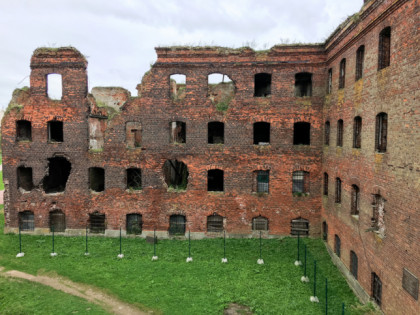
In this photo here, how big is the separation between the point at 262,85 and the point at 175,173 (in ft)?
28.0

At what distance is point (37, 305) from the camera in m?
11.4

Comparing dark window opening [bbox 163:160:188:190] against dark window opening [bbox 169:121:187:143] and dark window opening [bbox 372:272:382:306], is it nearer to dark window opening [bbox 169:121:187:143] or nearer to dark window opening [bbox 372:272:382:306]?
dark window opening [bbox 169:121:187:143]

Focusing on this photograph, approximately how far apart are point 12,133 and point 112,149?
20.5 feet

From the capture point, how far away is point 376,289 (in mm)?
10633

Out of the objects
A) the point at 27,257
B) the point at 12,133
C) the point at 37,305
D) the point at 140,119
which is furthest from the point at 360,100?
the point at 12,133

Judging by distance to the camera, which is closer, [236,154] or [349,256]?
[349,256]

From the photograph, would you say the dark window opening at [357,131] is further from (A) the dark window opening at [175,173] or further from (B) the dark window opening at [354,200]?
(A) the dark window opening at [175,173]

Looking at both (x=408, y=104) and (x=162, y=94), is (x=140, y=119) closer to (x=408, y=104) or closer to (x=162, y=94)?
(x=162, y=94)

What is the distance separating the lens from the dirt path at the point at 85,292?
11.4 m

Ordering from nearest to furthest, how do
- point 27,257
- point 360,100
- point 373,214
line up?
1. point 373,214
2. point 360,100
3. point 27,257

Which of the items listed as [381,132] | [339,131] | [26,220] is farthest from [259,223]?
[26,220]

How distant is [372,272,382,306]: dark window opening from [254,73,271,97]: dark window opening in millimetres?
12371

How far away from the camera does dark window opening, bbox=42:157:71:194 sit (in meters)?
19.9

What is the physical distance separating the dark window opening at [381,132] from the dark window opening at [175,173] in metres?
12.2
